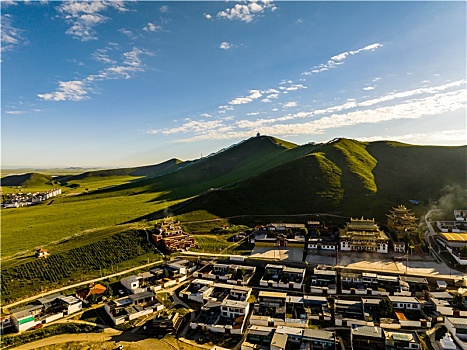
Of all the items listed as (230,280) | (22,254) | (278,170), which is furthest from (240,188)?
(22,254)

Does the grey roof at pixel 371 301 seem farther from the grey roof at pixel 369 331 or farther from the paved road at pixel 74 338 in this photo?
the paved road at pixel 74 338

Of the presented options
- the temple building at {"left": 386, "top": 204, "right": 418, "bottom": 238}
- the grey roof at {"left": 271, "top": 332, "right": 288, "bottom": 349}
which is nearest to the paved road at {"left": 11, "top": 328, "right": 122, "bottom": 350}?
the grey roof at {"left": 271, "top": 332, "right": 288, "bottom": 349}

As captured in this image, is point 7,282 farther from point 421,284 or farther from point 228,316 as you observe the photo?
point 421,284

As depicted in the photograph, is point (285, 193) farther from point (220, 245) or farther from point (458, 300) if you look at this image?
point (458, 300)

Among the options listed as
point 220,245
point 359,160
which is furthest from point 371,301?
point 359,160

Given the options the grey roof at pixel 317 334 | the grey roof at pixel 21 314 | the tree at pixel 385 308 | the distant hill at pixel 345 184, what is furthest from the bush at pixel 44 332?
the distant hill at pixel 345 184

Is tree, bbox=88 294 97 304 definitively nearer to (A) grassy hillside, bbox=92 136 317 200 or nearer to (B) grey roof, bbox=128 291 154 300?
(B) grey roof, bbox=128 291 154 300
